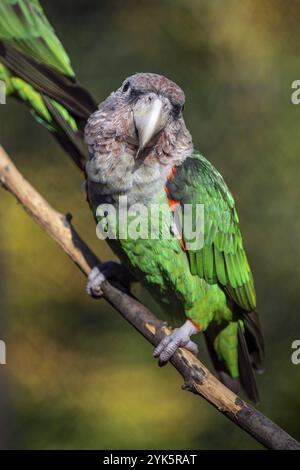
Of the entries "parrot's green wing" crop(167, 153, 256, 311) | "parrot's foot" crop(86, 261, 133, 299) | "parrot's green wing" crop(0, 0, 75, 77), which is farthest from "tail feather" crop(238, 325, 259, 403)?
"parrot's green wing" crop(0, 0, 75, 77)

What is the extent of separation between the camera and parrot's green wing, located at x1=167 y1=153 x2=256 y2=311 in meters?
1.34

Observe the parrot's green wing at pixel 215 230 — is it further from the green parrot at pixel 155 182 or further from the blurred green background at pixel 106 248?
the blurred green background at pixel 106 248

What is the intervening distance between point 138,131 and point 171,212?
0.72 ft

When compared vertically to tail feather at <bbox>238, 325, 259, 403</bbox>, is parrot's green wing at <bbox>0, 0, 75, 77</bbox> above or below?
above

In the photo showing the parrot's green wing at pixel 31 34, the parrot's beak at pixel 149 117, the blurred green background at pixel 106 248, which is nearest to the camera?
the parrot's beak at pixel 149 117

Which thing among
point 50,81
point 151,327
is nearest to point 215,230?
point 151,327

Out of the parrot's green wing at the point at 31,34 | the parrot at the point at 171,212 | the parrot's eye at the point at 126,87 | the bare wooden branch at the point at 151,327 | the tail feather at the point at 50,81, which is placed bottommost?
the bare wooden branch at the point at 151,327

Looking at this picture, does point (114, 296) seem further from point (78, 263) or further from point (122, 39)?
point (122, 39)

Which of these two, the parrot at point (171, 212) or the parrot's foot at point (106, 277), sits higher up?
the parrot at point (171, 212)

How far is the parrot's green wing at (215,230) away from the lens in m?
1.34

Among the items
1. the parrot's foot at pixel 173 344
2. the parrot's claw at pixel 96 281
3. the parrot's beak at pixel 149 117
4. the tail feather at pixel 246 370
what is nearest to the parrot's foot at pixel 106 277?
the parrot's claw at pixel 96 281

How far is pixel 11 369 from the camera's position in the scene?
7.35 ft

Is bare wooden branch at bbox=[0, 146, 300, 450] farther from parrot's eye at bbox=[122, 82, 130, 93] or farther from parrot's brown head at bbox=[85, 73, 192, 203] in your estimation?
parrot's eye at bbox=[122, 82, 130, 93]

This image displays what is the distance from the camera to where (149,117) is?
3.77 feet
